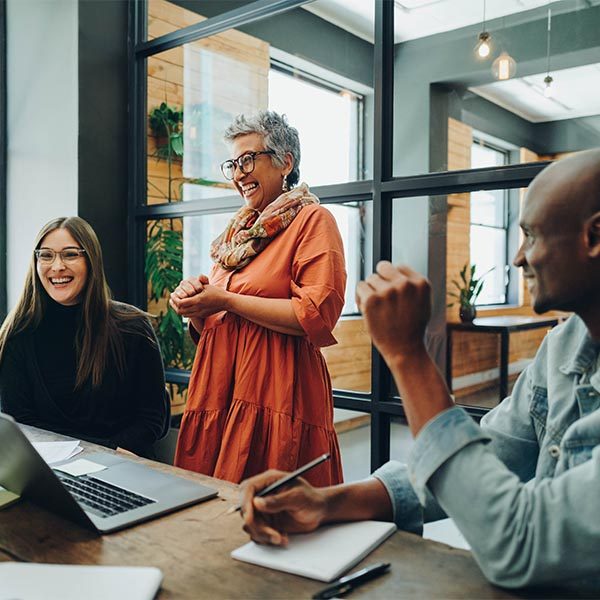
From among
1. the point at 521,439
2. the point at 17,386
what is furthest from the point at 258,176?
the point at 521,439

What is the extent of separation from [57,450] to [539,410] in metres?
1.04

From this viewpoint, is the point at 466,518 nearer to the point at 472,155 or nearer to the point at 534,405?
the point at 534,405

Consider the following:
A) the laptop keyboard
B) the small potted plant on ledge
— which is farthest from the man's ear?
the small potted plant on ledge

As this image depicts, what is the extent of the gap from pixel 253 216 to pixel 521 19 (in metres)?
1.18

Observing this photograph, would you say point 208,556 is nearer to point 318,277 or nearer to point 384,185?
point 318,277

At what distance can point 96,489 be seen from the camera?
1161 mm

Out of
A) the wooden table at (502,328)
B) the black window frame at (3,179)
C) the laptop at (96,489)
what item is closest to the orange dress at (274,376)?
the laptop at (96,489)

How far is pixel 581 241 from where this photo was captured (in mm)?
823

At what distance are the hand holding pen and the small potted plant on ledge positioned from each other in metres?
2.05

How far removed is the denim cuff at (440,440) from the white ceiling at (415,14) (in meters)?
1.96

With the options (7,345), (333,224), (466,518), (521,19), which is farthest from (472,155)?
(466,518)

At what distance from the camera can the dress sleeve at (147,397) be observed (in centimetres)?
193

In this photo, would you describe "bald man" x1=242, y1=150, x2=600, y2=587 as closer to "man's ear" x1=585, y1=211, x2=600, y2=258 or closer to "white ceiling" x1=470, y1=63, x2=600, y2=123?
"man's ear" x1=585, y1=211, x2=600, y2=258

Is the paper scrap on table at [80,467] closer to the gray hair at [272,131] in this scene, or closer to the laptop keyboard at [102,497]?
the laptop keyboard at [102,497]
